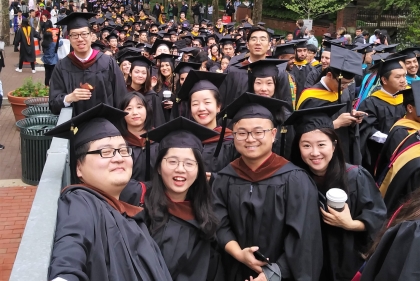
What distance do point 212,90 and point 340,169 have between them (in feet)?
4.91

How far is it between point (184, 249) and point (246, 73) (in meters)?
3.46

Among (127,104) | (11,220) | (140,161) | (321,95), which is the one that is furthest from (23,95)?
(321,95)

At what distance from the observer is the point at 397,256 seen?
1.97m

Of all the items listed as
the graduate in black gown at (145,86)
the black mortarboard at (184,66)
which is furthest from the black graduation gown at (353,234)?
the black mortarboard at (184,66)

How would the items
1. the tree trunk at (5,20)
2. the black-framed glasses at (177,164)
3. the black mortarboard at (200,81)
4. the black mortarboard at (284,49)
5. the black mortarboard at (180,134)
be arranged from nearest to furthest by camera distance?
the black-framed glasses at (177,164)
the black mortarboard at (180,134)
the black mortarboard at (200,81)
the black mortarboard at (284,49)
the tree trunk at (5,20)

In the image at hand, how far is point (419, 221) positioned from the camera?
6.41 feet

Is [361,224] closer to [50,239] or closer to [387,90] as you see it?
[50,239]

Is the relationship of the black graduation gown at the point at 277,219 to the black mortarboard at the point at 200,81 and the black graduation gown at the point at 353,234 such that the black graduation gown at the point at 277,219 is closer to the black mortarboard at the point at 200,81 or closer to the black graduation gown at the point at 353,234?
the black graduation gown at the point at 353,234

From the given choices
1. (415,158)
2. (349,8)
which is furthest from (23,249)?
(349,8)

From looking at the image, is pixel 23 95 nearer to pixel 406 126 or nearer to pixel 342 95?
pixel 342 95

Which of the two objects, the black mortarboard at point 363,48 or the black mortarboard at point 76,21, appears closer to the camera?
the black mortarboard at point 76,21

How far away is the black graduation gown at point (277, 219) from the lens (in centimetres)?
313

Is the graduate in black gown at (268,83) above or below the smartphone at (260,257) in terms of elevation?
above

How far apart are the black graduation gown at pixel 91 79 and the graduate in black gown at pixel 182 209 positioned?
1927 millimetres
